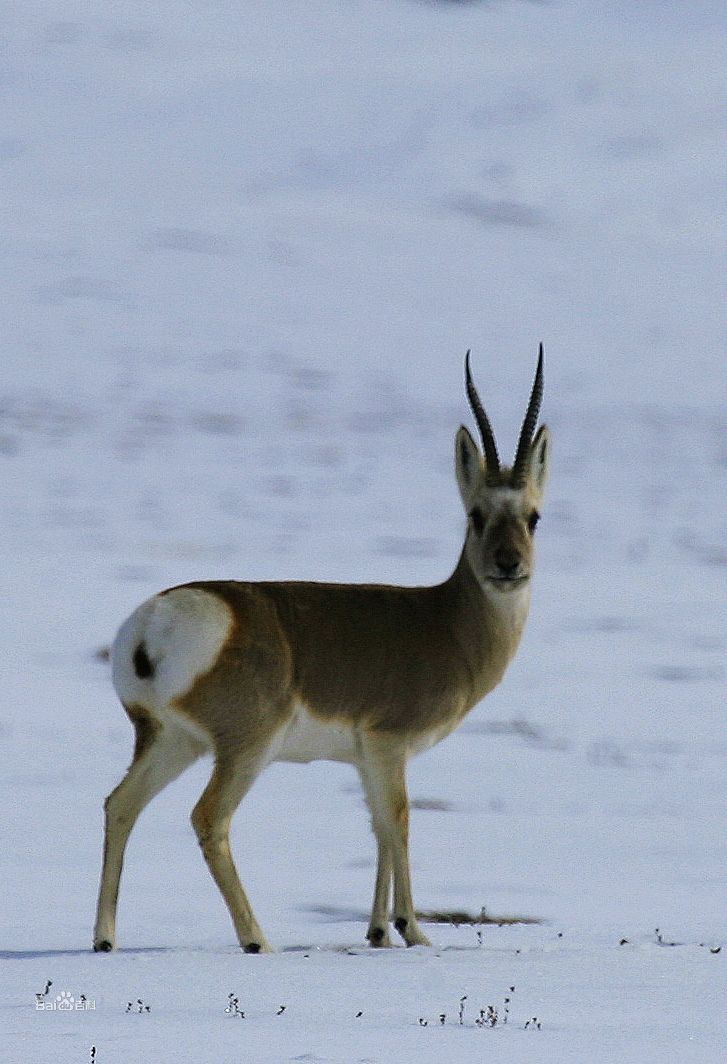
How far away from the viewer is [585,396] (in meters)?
34.3

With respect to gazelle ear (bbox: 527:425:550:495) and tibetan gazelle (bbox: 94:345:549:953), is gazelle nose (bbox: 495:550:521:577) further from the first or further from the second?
gazelle ear (bbox: 527:425:550:495)

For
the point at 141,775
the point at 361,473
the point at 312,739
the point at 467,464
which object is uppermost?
the point at 361,473

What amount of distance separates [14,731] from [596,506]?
45.9ft

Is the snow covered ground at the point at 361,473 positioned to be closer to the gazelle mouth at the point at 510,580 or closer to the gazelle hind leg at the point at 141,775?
the gazelle hind leg at the point at 141,775

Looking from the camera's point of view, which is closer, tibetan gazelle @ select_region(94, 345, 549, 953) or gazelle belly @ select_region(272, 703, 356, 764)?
tibetan gazelle @ select_region(94, 345, 549, 953)

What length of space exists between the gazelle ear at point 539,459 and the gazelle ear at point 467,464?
20 centimetres

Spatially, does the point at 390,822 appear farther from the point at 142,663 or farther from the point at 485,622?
the point at 142,663

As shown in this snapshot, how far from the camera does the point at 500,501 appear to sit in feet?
27.6

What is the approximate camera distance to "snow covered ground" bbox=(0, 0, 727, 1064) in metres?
6.79

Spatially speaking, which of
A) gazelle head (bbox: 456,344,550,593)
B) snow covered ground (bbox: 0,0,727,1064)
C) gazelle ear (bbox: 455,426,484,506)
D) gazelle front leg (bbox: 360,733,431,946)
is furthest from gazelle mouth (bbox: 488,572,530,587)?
snow covered ground (bbox: 0,0,727,1064)

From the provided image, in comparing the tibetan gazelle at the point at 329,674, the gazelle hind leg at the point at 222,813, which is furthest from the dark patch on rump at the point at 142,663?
the gazelle hind leg at the point at 222,813

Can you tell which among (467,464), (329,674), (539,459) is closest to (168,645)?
(329,674)

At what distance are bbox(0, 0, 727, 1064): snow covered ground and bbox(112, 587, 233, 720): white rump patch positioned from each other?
Answer: 2.86 ft

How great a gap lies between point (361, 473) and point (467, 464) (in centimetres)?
1829
